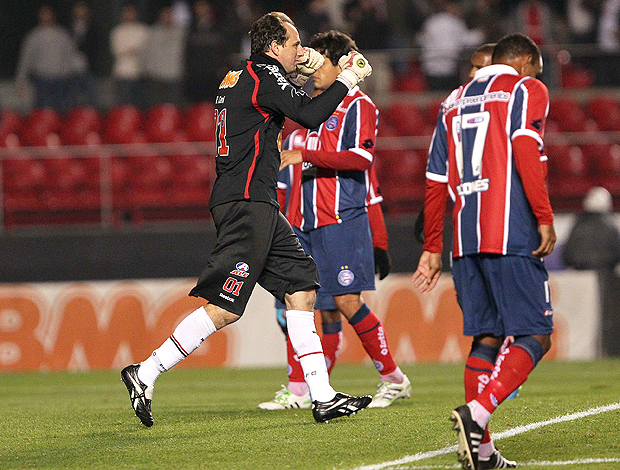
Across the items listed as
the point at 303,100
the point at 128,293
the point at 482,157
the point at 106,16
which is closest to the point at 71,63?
the point at 106,16

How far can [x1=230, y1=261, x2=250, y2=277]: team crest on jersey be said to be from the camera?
5262 mm

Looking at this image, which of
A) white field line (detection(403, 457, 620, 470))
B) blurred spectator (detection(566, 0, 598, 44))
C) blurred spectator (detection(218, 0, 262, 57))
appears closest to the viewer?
white field line (detection(403, 457, 620, 470))

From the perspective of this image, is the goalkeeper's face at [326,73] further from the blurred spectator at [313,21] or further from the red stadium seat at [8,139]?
the blurred spectator at [313,21]

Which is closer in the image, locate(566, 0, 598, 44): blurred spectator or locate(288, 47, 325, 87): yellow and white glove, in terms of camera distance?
locate(288, 47, 325, 87): yellow and white glove

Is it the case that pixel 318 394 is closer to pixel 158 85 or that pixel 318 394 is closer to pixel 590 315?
pixel 590 315

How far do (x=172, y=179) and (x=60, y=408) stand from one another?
7.16 m

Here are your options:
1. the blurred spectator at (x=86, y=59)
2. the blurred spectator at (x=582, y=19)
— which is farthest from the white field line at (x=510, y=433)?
the blurred spectator at (x=582, y=19)

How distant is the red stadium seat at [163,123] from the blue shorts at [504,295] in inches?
431

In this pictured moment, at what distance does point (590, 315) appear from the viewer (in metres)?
11.9

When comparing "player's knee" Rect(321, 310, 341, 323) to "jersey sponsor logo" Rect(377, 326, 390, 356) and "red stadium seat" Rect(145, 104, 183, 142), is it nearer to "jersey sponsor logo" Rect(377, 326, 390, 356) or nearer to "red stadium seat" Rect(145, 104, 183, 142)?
"jersey sponsor logo" Rect(377, 326, 390, 356)

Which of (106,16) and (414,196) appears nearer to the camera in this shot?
(414,196)

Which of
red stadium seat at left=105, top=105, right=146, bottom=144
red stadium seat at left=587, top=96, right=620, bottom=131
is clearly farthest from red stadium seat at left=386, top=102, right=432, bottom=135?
red stadium seat at left=105, top=105, right=146, bottom=144

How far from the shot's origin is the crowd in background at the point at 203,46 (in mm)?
15781

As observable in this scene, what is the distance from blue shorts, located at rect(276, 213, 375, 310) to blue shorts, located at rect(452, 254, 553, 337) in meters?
1.87
